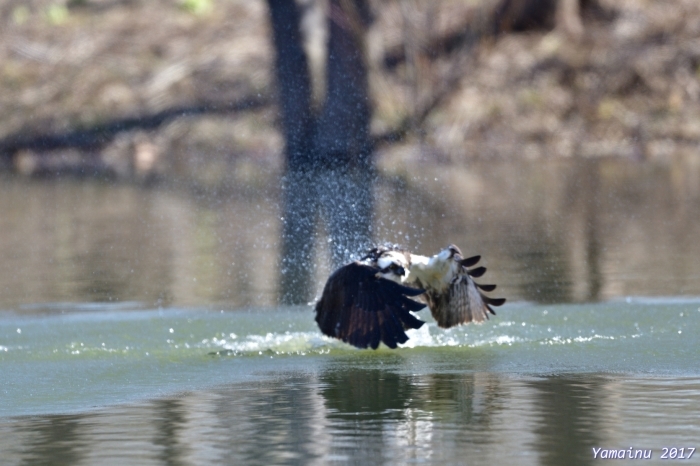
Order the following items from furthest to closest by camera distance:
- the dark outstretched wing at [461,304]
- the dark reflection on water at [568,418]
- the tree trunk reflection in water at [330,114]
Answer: the tree trunk reflection in water at [330,114] < the dark outstretched wing at [461,304] < the dark reflection on water at [568,418]

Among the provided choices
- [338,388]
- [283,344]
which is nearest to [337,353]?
[283,344]

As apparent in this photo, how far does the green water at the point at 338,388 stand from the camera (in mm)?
5227

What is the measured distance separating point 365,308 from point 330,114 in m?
13.4

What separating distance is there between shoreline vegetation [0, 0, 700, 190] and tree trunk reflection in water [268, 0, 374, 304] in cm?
A: 31

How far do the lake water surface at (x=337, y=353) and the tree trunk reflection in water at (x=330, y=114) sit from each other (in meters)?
2.97

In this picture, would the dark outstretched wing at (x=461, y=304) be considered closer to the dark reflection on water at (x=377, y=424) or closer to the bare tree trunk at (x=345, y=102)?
the dark reflection on water at (x=377, y=424)

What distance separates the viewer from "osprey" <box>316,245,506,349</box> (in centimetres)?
671

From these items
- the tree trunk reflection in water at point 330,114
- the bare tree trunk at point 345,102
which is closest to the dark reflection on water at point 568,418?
the tree trunk reflection in water at point 330,114

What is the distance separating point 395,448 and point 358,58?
1535 cm

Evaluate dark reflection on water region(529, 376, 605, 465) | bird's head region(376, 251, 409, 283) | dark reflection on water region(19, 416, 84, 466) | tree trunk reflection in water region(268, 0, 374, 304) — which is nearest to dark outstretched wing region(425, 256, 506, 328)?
bird's head region(376, 251, 409, 283)

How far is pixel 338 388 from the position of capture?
6.41m

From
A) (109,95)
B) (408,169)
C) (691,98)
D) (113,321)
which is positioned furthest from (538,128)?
(113,321)

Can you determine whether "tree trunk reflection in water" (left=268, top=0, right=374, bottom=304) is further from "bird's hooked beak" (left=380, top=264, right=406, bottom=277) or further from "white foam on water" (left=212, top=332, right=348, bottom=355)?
"bird's hooked beak" (left=380, top=264, right=406, bottom=277)

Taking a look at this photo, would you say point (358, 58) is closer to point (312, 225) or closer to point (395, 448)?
point (312, 225)
